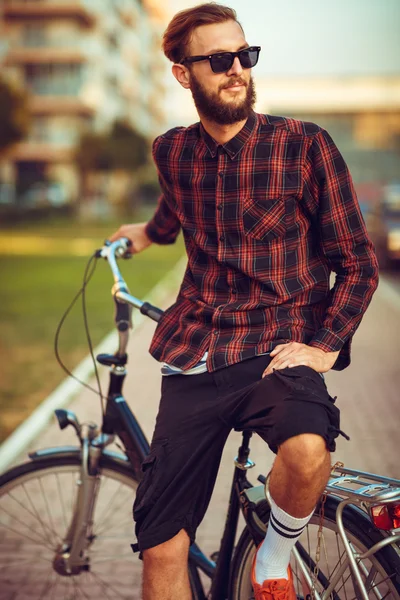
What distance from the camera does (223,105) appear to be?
2674 mm

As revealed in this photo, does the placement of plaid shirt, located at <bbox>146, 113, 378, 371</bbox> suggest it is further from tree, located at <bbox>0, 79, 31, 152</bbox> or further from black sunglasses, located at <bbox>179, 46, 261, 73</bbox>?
tree, located at <bbox>0, 79, 31, 152</bbox>

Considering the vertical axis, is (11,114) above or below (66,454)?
above

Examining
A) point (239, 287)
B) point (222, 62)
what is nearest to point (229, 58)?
point (222, 62)

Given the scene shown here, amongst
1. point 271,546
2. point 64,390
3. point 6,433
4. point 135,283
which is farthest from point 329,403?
point 135,283

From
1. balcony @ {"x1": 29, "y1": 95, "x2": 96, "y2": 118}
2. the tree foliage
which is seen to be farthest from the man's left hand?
balcony @ {"x1": 29, "y1": 95, "x2": 96, "y2": 118}

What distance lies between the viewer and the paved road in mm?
4730

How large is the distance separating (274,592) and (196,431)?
0.53m

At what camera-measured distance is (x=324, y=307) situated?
2729mm

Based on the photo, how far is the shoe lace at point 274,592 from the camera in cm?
239

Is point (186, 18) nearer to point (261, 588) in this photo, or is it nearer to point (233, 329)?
point (233, 329)

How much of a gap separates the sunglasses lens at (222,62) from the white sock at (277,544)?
1346mm

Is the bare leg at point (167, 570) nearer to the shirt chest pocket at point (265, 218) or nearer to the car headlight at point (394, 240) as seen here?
the shirt chest pocket at point (265, 218)

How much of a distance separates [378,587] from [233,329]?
0.88 meters

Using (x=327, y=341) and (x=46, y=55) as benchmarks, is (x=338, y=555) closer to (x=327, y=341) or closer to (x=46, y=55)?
(x=327, y=341)
